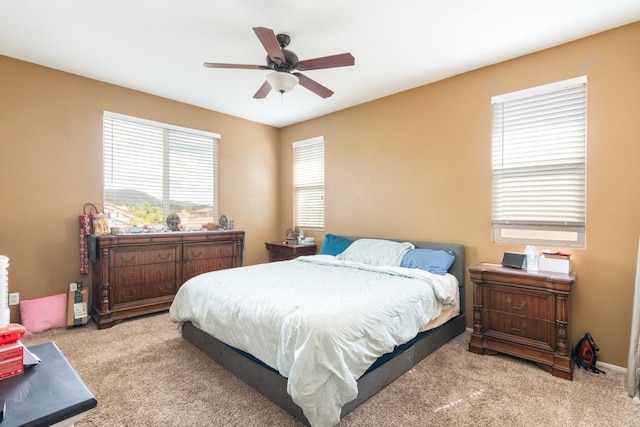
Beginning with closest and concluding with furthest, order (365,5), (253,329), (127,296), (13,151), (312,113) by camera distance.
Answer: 1. (253,329)
2. (365,5)
3. (13,151)
4. (127,296)
5. (312,113)

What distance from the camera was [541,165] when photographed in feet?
9.64

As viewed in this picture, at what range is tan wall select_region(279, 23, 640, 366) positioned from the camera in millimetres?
2547

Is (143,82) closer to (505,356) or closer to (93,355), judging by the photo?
(93,355)

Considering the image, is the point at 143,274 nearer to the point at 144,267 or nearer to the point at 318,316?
the point at 144,267

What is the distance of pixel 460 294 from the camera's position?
3.34m

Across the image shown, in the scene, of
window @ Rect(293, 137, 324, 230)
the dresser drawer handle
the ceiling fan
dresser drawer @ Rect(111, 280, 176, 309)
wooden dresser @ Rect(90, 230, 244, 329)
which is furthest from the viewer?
window @ Rect(293, 137, 324, 230)

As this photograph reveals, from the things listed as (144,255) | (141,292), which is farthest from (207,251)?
(141,292)

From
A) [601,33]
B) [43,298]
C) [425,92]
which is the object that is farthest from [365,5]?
[43,298]

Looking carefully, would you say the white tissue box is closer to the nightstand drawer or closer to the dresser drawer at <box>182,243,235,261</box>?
the nightstand drawer

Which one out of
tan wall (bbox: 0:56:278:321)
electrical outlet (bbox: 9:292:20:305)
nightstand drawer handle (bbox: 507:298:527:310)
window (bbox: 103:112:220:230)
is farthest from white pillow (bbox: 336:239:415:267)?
electrical outlet (bbox: 9:292:20:305)

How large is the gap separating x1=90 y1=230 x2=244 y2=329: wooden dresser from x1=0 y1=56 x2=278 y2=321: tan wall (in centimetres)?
47

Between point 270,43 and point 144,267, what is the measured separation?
9.71ft

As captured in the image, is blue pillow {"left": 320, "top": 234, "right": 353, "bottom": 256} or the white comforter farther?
blue pillow {"left": 320, "top": 234, "right": 353, "bottom": 256}

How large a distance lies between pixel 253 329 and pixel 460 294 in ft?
7.65
